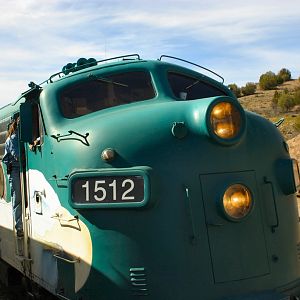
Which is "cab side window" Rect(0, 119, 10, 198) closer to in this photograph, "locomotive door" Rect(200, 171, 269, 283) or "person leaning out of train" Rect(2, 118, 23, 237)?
→ "person leaning out of train" Rect(2, 118, 23, 237)

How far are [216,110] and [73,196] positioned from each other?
4.24 feet

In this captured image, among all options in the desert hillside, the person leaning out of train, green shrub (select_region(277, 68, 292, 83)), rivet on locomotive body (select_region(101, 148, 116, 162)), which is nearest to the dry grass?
the desert hillside

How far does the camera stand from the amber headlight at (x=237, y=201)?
4.09 metres

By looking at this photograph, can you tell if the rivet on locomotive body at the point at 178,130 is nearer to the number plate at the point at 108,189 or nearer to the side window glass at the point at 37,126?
the number plate at the point at 108,189

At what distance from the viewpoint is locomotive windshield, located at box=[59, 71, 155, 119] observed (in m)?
4.91

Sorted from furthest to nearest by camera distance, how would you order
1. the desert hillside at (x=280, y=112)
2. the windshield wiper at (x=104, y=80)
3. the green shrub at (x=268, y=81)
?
the green shrub at (x=268, y=81) → the desert hillside at (x=280, y=112) → the windshield wiper at (x=104, y=80)

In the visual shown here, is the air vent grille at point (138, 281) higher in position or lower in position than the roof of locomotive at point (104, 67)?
lower

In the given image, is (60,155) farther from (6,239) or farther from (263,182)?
(6,239)

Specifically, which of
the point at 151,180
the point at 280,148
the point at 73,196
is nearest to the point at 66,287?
the point at 73,196

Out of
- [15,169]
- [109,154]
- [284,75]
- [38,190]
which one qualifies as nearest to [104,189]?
[109,154]

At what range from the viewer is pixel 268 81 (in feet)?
177

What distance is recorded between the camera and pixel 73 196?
13.6 feet

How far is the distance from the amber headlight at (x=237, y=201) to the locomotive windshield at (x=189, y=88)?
1331mm

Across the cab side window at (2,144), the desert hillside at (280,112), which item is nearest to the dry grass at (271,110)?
the desert hillside at (280,112)
